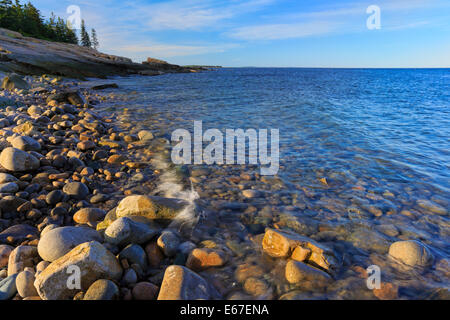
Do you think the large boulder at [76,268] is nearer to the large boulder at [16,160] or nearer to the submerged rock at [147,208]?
the submerged rock at [147,208]

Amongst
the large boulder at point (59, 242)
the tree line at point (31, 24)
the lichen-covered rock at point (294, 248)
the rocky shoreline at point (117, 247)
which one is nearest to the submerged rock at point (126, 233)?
the rocky shoreline at point (117, 247)

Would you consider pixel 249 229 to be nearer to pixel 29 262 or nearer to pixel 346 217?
pixel 346 217

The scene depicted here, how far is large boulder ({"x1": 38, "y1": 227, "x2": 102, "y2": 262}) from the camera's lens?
2551mm

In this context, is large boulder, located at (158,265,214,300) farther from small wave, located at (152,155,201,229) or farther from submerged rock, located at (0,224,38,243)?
submerged rock, located at (0,224,38,243)

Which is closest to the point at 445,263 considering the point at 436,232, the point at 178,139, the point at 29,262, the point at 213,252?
the point at 436,232

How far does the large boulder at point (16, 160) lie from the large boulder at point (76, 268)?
2.96 meters

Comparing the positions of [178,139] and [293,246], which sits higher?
[178,139]

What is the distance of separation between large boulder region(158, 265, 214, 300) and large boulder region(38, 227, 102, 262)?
114cm

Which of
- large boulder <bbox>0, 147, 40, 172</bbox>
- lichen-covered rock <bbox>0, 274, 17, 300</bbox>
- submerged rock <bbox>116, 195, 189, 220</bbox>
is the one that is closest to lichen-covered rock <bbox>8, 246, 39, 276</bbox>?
lichen-covered rock <bbox>0, 274, 17, 300</bbox>

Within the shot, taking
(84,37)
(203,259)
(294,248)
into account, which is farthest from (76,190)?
(84,37)

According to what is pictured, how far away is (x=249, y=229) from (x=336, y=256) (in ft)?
3.79

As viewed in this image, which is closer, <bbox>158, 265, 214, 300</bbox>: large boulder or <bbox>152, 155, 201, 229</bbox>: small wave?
<bbox>158, 265, 214, 300</bbox>: large boulder

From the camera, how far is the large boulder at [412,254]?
2.90 m

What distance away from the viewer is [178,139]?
785cm
